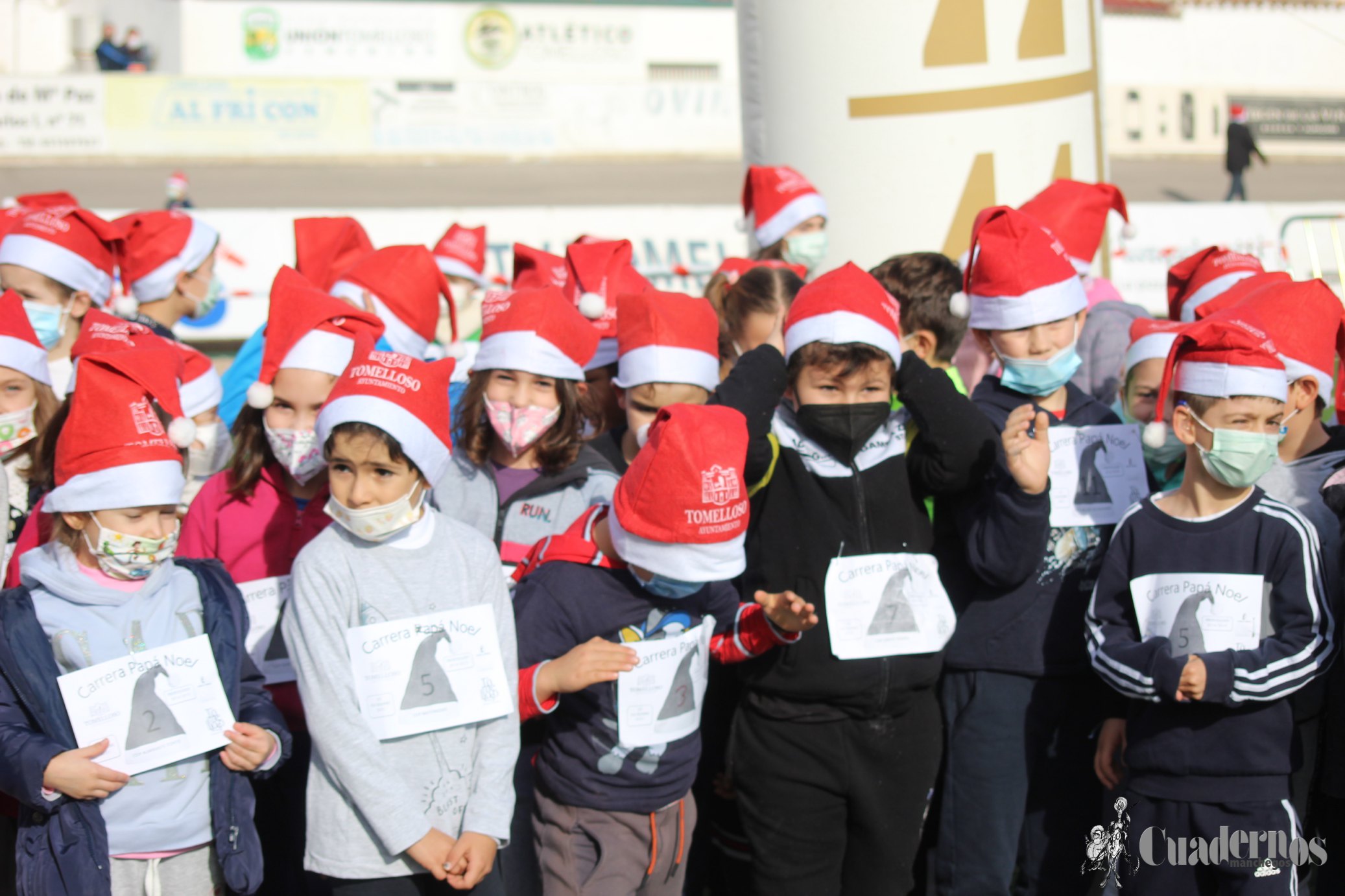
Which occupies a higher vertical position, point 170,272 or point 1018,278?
point 170,272

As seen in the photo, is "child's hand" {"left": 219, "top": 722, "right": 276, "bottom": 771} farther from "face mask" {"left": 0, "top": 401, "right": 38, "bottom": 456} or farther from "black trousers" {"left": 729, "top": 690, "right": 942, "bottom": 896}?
"face mask" {"left": 0, "top": 401, "right": 38, "bottom": 456}

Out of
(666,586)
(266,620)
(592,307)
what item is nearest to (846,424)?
(666,586)

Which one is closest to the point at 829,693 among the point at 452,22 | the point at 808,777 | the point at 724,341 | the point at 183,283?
the point at 808,777

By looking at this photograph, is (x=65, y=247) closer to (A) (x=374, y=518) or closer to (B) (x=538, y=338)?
(B) (x=538, y=338)

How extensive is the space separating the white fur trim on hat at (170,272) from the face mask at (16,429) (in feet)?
4.87

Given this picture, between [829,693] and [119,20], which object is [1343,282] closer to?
[829,693]

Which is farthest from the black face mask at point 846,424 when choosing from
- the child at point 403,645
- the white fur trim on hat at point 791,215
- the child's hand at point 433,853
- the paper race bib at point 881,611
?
the white fur trim on hat at point 791,215

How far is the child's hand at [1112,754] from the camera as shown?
3324 mm

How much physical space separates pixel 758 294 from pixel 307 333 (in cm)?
159

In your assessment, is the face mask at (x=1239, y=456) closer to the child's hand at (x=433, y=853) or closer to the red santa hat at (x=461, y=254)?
the child's hand at (x=433, y=853)

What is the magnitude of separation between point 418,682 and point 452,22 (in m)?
30.5

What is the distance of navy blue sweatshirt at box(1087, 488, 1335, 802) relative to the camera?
9.86ft

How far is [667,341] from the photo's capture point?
3.83 m

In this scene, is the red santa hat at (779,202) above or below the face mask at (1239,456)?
above
